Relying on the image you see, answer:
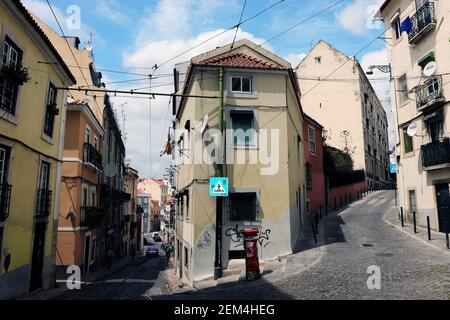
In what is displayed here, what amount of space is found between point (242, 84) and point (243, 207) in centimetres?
530

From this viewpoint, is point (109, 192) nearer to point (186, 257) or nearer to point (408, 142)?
point (186, 257)

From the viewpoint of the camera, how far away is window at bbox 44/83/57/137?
13.6 m

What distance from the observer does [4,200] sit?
1019 cm

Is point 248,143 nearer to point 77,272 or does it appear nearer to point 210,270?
point 210,270

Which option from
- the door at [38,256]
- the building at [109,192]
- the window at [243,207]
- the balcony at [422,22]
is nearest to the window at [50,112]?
the door at [38,256]

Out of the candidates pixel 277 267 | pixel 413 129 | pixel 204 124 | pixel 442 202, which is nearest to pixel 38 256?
pixel 204 124

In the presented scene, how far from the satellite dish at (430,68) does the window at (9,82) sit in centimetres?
1676

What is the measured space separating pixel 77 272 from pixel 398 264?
1511cm

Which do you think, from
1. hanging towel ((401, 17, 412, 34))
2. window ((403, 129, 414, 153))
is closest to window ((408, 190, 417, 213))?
window ((403, 129, 414, 153))

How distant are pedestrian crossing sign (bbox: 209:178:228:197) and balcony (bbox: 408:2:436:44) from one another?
12.1 metres

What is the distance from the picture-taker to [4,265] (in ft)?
34.1

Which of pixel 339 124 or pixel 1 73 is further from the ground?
pixel 339 124

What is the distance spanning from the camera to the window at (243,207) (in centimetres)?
1445
